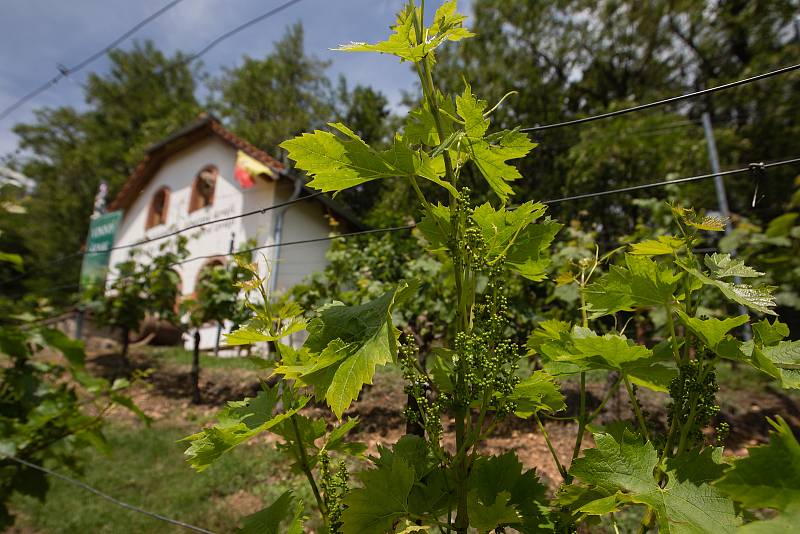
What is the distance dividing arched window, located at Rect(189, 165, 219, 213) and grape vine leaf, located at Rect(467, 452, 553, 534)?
13.9m

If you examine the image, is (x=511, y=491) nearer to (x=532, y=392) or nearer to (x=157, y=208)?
(x=532, y=392)

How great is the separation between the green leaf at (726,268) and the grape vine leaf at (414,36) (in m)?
0.62

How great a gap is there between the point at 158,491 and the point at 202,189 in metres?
11.2

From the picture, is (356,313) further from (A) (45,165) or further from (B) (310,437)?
(A) (45,165)

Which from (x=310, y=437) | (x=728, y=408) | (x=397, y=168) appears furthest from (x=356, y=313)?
(x=728, y=408)

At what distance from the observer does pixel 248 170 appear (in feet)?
36.7

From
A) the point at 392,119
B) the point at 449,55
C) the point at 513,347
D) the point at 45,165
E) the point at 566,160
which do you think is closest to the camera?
the point at 513,347

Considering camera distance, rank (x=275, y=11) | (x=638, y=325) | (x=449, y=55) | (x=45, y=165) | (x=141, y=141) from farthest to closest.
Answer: (x=45, y=165) → (x=141, y=141) → (x=449, y=55) → (x=638, y=325) → (x=275, y=11)

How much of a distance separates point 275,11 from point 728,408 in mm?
6566

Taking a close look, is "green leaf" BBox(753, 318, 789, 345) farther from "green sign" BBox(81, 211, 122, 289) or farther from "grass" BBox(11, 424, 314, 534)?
"green sign" BBox(81, 211, 122, 289)

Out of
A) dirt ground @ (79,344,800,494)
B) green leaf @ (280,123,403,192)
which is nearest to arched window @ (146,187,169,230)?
dirt ground @ (79,344,800,494)

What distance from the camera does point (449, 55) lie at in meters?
17.5

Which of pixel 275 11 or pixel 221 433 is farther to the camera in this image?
pixel 275 11

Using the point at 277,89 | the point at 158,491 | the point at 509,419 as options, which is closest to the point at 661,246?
the point at 509,419
